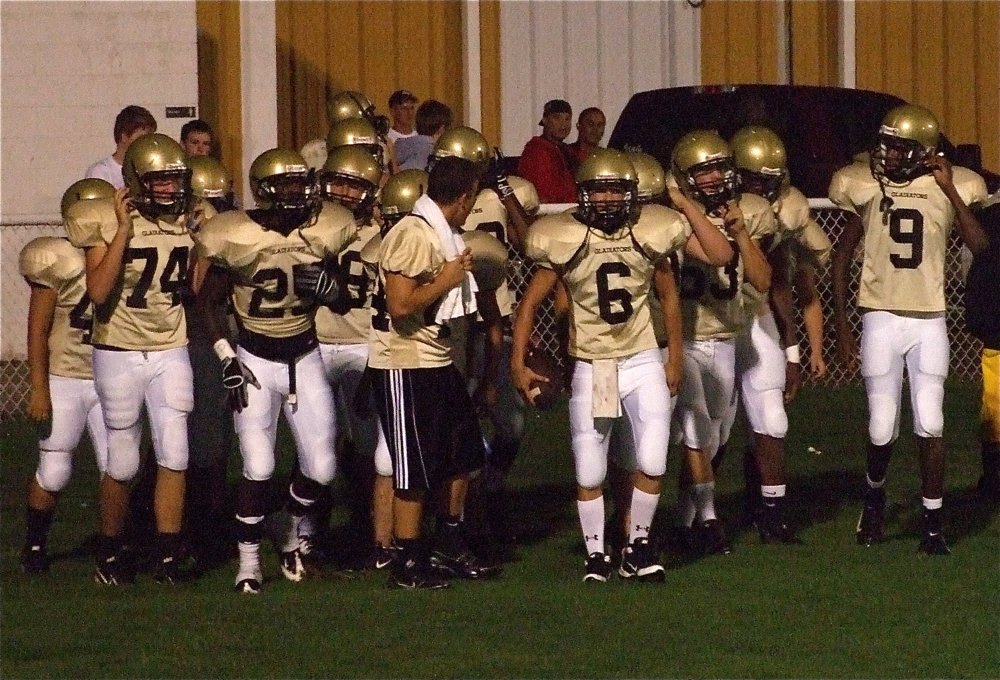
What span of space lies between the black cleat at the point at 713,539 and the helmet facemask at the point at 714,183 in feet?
4.24

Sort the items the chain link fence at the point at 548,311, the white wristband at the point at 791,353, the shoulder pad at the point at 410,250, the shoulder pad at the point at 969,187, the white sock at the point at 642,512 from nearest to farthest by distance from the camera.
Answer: the shoulder pad at the point at 410,250 → the white sock at the point at 642,512 → the shoulder pad at the point at 969,187 → the white wristband at the point at 791,353 → the chain link fence at the point at 548,311

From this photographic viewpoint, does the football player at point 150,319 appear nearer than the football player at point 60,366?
Yes

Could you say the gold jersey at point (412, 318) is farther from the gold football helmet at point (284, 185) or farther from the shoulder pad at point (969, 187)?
the shoulder pad at point (969, 187)

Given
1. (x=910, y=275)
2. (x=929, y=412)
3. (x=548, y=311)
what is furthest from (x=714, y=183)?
(x=548, y=311)

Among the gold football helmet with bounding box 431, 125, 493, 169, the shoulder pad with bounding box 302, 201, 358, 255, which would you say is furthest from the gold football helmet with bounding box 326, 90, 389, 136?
the shoulder pad with bounding box 302, 201, 358, 255

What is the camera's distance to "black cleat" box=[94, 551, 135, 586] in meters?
7.43

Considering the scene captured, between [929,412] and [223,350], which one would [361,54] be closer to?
[929,412]

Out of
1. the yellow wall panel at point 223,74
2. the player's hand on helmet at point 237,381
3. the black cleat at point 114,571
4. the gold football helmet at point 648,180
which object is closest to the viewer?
the player's hand on helmet at point 237,381

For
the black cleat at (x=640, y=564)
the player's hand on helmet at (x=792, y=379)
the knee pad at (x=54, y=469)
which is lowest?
the black cleat at (x=640, y=564)

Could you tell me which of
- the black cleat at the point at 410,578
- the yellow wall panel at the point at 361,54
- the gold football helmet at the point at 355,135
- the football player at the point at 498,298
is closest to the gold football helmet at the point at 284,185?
the football player at the point at 498,298

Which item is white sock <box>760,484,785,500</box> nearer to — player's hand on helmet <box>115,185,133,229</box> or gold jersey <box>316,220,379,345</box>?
gold jersey <box>316,220,379,345</box>

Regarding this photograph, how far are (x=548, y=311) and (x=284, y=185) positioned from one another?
17.0ft

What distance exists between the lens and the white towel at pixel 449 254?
6.95 m

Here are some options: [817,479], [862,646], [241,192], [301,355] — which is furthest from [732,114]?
[862,646]
